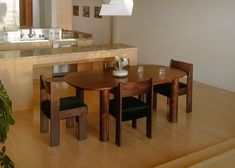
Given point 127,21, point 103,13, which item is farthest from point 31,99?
point 127,21

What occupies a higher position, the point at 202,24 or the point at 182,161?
the point at 202,24

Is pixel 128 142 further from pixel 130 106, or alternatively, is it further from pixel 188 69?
pixel 188 69

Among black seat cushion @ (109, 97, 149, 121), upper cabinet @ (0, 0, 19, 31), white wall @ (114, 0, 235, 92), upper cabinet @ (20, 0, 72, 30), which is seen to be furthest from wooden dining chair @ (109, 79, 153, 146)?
upper cabinet @ (20, 0, 72, 30)

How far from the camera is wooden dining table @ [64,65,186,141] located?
3719 mm

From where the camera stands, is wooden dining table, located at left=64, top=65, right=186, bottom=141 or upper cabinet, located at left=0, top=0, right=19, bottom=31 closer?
wooden dining table, located at left=64, top=65, right=186, bottom=141

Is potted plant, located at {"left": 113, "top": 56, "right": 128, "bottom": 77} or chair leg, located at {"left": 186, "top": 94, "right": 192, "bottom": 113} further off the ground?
potted plant, located at {"left": 113, "top": 56, "right": 128, "bottom": 77}

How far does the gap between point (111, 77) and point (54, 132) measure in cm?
96

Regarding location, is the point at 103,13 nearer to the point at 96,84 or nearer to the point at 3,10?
the point at 96,84

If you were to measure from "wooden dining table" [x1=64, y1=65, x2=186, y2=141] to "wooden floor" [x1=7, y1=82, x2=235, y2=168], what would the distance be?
22cm

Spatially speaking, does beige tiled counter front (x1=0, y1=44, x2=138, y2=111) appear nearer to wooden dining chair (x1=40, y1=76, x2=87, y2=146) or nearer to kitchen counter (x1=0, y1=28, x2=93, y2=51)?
wooden dining chair (x1=40, y1=76, x2=87, y2=146)

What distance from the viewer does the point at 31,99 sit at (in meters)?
4.88

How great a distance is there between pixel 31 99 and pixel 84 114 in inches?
56.5

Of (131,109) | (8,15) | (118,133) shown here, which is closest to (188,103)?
(131,109)

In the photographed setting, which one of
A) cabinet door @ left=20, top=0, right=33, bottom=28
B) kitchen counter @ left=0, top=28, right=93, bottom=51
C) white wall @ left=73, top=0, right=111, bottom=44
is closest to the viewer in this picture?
kitchen counter @ left=0, top=28, right=93, bottom=51
